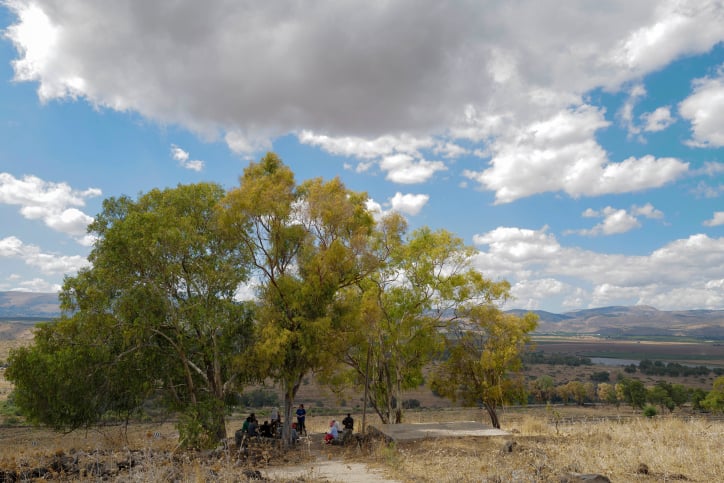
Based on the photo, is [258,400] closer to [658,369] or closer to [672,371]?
[672,371]

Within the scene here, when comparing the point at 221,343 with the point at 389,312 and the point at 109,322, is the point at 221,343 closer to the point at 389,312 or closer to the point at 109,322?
the point at 109,322

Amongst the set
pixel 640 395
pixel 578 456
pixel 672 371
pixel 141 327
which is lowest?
pixel 672 371

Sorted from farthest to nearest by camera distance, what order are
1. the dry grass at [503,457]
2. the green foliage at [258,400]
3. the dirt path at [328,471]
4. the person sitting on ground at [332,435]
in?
the green foliage at [258,400] < the person sitting on ground at [332,435] < the dirt path at [328,471] < the dry grass at [503,457]

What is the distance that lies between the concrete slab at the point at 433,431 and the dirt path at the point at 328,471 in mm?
2934

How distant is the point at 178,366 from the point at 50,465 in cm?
798

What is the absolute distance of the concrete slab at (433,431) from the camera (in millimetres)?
20548

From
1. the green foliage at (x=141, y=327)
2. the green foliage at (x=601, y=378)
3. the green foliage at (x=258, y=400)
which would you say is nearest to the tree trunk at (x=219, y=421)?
the green foliage at (x=141, y=327)

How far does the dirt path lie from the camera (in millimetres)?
12867

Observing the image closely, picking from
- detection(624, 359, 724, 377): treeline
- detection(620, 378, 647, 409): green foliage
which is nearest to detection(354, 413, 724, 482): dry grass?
detection(620, 378, 647, 409): green foliage

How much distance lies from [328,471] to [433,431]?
8.51 m

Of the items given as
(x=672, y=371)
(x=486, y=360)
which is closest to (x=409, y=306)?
(x=486, y=360)

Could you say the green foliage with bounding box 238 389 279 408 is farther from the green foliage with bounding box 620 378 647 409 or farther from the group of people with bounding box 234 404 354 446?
the green foliage with bounding box 620 378 647 409

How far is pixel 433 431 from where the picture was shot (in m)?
21.8

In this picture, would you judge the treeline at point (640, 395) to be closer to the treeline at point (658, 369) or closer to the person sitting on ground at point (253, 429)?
the treeline at point (658, 369)
